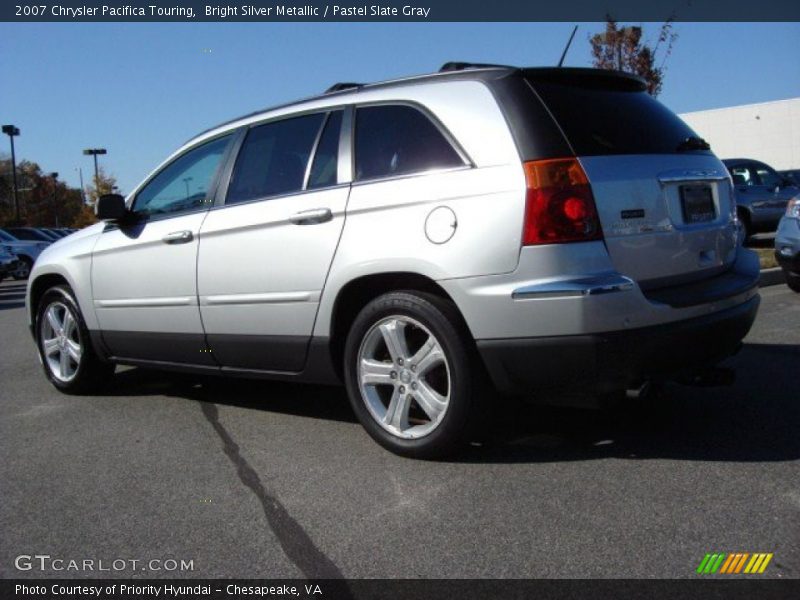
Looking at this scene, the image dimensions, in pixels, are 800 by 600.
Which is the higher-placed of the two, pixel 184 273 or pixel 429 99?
pixel 429 99

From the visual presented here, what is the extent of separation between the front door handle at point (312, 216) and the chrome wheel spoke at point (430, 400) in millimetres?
964

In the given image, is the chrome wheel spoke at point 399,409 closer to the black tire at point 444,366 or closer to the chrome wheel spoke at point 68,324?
the black tire at point 444,366

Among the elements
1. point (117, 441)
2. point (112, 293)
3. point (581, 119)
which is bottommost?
point (117, 441)

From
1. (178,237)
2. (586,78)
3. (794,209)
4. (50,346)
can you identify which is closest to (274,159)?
(178,237)

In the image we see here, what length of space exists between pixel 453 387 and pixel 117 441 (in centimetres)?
207

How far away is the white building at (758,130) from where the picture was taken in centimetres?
4472

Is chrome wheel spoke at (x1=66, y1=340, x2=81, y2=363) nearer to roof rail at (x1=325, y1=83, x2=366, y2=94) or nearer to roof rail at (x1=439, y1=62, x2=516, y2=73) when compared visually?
roof rail at (x1=325, y1=83, x2=366, y2=94)

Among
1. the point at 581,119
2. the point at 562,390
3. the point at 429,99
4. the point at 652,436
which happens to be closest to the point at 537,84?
the point at 581,119

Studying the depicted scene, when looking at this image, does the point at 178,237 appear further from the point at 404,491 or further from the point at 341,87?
the point at 404,491

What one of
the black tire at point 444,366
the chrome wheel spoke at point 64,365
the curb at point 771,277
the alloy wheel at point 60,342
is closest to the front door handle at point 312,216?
the black tire at point 444,366

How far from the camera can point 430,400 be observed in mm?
3705

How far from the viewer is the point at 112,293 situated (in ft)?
17.2
